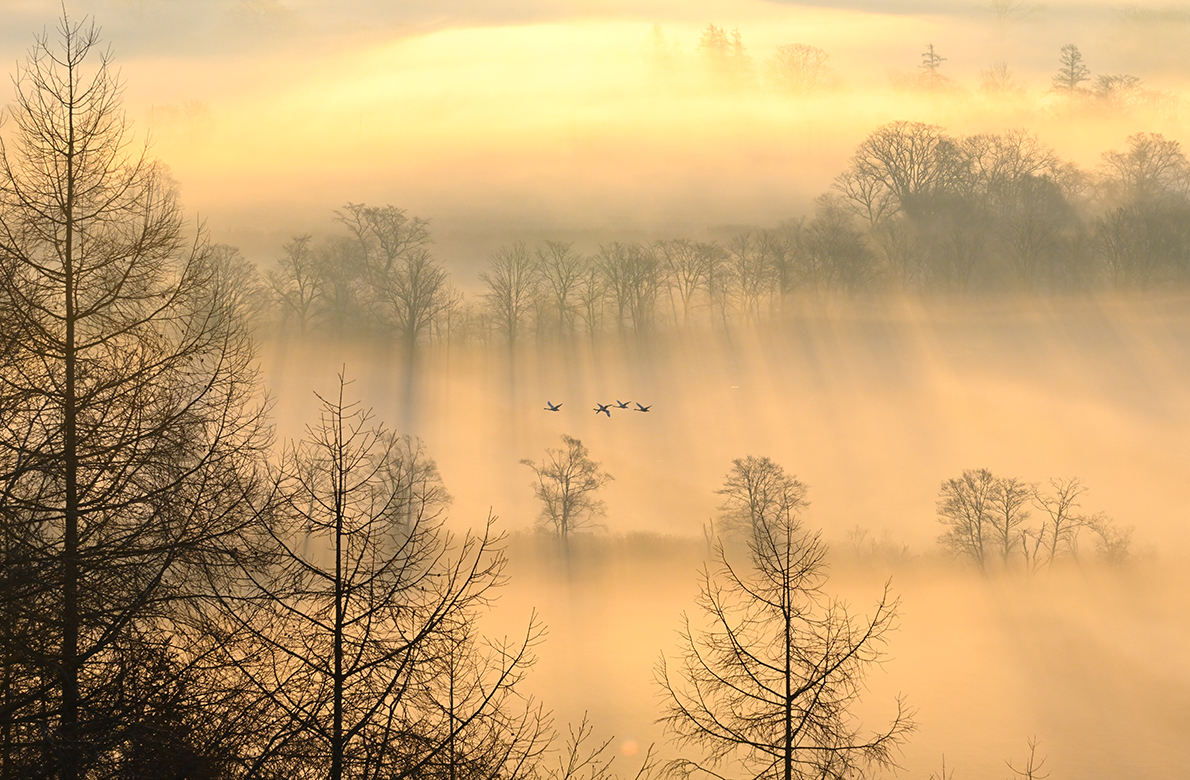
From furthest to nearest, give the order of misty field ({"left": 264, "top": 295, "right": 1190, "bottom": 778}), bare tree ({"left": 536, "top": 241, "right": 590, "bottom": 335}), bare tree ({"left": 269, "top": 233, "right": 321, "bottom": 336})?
bare tree ({"left": 536, "top": 241, "right": 590, "bottom": 335})
bare tree ({"left": 269, "top": 233, "right": 321, "bottom": 336})
misty field ({"left": 264, "top": 295, "right": 1190, "bottom": 778})

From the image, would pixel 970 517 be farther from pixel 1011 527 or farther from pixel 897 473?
pixel 897 473

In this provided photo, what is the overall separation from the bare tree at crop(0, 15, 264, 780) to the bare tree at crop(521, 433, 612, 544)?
56.1m

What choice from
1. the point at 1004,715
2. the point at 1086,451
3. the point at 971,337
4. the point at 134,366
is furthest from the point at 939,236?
the point at 134,366

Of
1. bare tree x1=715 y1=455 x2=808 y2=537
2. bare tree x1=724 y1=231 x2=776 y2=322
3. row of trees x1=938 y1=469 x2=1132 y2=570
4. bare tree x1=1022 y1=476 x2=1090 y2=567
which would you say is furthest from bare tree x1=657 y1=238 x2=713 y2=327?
bare tree x1=1022 y1=476 x2=1090 y2=567

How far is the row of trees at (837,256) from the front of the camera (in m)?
89.6

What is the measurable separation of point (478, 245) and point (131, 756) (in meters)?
106

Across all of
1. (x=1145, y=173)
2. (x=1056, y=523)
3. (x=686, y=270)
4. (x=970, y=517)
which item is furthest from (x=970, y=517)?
(x=1145, y=173)

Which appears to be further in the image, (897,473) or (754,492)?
(897,473)

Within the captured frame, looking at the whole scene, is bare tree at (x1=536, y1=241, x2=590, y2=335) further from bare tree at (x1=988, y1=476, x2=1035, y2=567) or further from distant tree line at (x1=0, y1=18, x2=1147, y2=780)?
distant tree line at (x1=0, y1=18, x2=1147, y2=780)

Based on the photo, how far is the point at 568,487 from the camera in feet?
247

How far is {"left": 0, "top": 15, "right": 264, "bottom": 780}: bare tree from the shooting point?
12352 mm

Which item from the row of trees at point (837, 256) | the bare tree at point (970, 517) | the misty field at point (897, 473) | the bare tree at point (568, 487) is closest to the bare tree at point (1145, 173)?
the row of trees at point (837, 256)

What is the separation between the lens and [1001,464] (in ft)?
283

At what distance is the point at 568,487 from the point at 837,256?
128ft
